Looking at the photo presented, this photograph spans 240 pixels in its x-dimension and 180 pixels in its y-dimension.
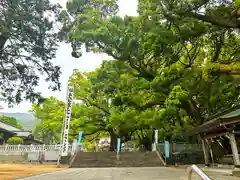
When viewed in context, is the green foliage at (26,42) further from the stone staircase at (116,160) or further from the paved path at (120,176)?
the stone staircase at (116,160)

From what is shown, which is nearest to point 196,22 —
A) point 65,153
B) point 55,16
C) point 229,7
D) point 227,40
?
point 229,7

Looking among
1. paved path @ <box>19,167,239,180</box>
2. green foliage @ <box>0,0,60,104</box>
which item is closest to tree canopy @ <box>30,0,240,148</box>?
green foliage @ <box>0,0,60,104</box>

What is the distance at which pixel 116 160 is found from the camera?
1933 cm

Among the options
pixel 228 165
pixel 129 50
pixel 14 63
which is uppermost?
pixel 129 50

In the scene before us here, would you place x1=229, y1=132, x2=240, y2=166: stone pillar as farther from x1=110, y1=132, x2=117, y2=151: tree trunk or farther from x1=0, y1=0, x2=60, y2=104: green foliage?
x1=110, y1=132, x2=117, y2=151: tree trunk

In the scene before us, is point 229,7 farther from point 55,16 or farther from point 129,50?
point 55,16

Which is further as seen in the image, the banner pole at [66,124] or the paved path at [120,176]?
the banner pole at [66,124]

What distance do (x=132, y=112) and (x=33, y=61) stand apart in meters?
13.7

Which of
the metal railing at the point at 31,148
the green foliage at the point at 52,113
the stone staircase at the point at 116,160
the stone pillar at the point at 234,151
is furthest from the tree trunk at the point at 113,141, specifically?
the stone pillar at the point at 234,151

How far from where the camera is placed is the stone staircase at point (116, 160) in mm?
18719

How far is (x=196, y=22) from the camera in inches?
453

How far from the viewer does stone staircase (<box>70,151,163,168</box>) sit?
1872 cm

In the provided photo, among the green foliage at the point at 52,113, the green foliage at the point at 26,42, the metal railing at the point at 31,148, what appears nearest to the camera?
the green foliage at the point at 26,42

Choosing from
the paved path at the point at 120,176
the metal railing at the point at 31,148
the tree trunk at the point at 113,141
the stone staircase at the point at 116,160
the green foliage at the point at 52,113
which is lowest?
the paved path at the point at 120,176
